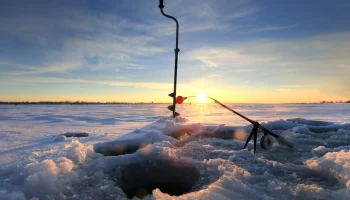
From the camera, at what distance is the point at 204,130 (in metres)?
8.84

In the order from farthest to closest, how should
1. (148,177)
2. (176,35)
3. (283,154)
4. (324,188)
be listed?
(176,35), (283,154), (148,177), (324,188)

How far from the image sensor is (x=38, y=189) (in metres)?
3.11

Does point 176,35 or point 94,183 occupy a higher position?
point 176,35

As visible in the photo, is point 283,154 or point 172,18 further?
point 172,18

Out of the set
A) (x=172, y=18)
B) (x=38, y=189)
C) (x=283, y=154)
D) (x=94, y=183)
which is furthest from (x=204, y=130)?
(x=38, y=189)

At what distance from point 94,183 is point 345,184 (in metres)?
3.97

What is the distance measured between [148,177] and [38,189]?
1.79 meters

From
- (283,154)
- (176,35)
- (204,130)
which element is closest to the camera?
(283,154)

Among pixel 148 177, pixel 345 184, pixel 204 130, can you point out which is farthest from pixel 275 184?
pixel 204 130

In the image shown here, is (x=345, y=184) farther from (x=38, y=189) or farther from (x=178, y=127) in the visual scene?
(x=178, y=127)

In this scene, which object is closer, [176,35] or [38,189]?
[38,189]

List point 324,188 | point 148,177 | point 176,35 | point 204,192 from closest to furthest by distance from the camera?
1. point 204,192
2. point 324,188
3. point 148,177
4. point 176,35

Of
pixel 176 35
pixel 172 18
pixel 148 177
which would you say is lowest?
pixel 148 177

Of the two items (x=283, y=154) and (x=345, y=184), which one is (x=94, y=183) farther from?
(x=283, y=154)
